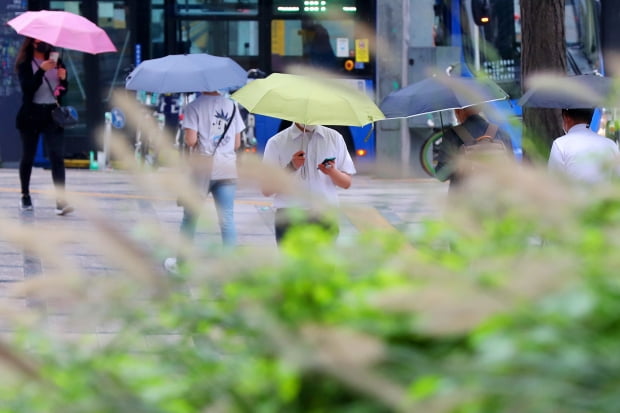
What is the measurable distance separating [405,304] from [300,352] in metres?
0.16

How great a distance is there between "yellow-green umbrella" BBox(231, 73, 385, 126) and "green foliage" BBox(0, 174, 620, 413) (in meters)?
4.20

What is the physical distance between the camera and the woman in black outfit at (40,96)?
406 inches

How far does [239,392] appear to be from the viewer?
5.68ft

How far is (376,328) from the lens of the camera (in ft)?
5.41

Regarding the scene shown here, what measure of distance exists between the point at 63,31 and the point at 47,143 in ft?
3.27

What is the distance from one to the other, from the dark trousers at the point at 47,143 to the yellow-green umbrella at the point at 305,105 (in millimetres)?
4015

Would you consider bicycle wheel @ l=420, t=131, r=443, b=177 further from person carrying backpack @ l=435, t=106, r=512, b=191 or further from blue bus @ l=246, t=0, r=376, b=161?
person carrying backpack @ l=435, t=106, r=512, b=191

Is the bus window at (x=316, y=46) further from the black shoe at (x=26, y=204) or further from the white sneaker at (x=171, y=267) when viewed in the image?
the white sneaker at (x=171, y=267)

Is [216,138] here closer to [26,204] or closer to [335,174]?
[335,174]

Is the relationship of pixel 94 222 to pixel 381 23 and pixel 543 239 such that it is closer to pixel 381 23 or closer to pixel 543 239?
pixel 543 239

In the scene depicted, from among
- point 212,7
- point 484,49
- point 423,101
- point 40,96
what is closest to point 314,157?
point 423,101

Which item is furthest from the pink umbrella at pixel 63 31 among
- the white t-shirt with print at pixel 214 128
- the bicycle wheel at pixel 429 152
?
the bicycle wheel at pixel 429 152

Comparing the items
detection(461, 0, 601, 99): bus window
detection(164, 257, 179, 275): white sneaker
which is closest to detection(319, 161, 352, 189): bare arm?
detection(164, 257, 179, 275): white sneaker

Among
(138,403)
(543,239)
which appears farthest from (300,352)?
(543,239)
